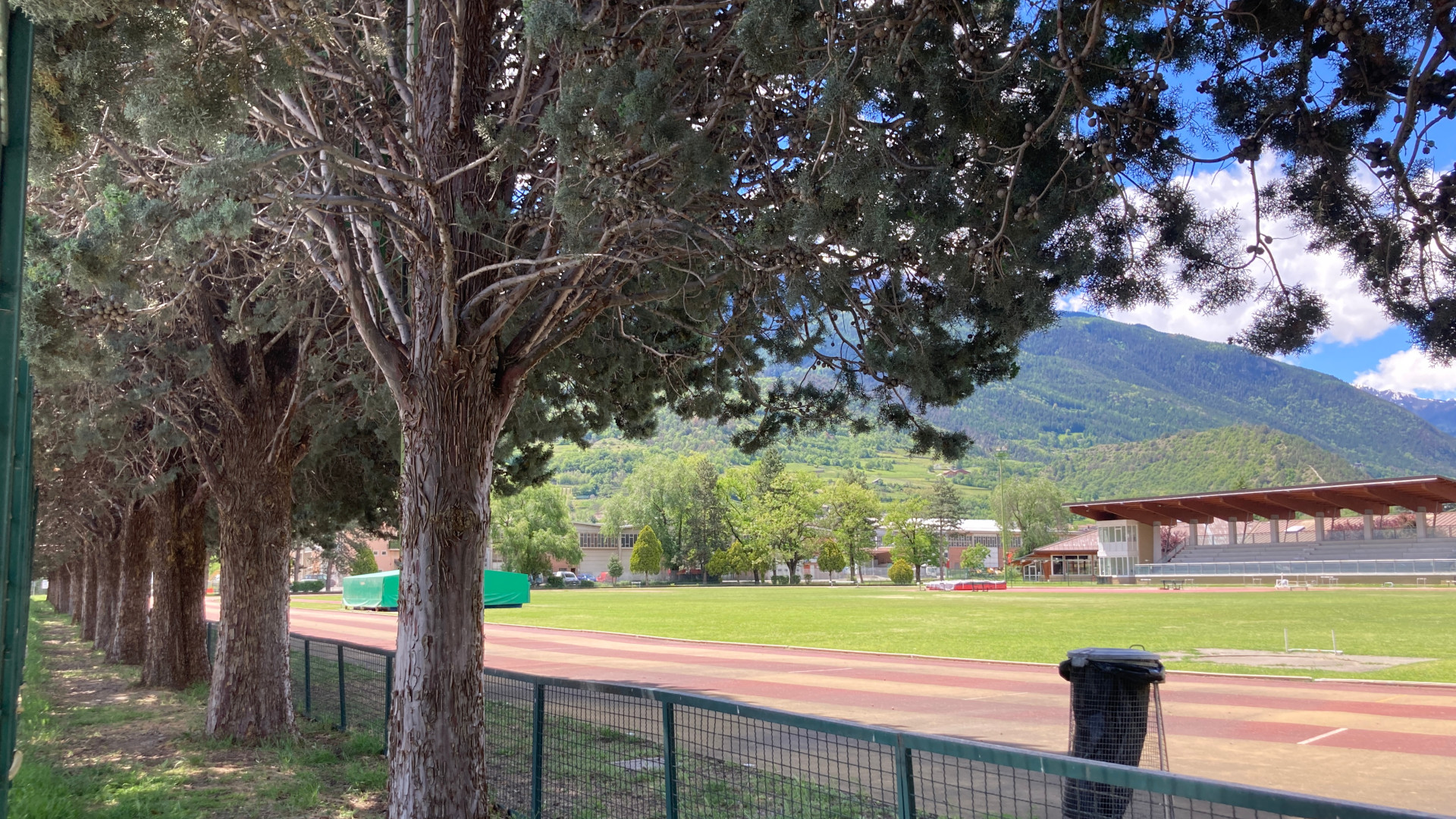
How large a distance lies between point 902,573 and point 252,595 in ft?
320

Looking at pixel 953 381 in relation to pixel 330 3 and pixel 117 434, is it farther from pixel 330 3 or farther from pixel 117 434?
pixel 117 434

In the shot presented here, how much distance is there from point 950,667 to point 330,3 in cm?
1674

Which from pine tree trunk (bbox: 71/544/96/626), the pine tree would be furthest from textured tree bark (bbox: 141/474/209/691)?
pine tree trunk (bbox: 71/544/96/626)

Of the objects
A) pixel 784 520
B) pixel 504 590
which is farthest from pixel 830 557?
pixel 504 590

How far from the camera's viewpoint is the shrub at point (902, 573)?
104 meters

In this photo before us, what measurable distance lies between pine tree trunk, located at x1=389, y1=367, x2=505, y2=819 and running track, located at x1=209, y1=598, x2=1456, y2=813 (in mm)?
6372

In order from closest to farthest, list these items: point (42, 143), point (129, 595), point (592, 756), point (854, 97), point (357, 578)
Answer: point (42, 143) → point (854, 97) → point (592, 756) → point (129, 595) → point (357, 578)

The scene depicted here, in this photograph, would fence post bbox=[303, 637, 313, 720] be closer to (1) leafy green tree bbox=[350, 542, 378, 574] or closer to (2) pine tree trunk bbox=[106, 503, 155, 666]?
(2) pine tree trunk bbox=[106, 503, 155, 666]

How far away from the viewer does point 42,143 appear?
399 cm

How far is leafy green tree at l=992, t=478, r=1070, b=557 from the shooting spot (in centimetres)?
14238

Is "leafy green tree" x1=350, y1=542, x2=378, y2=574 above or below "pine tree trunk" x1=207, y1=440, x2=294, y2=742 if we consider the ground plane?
below

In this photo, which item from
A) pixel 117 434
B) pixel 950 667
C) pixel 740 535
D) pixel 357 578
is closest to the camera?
pixel 117 434

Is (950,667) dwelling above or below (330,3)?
below

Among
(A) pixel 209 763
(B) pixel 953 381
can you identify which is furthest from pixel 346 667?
(B) pixel 953 381
